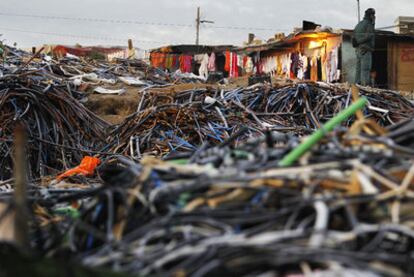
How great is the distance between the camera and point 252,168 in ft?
9.09

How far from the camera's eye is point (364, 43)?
13414 millimetres

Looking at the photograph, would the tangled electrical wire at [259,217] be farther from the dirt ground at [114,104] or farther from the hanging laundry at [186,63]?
the hanging laundry at [186,63]

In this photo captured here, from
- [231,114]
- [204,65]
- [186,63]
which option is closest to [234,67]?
[204,65]

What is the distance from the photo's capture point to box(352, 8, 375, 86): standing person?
13391 millimetres

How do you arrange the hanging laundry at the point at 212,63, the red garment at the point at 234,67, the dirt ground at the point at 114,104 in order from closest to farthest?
the dirt ground at the point at 114,104
the red garment at the point at 234,67
the hanging laundry at the point at 212,63

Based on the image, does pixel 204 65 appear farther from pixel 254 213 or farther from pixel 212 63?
pixel 254 213

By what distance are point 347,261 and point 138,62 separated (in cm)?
1610

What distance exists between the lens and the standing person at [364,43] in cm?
1339

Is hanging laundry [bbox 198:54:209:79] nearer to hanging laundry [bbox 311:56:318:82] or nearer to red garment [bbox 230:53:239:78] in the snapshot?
red garment [bbox 230:53:239:78]

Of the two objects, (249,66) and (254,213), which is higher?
(249,66)

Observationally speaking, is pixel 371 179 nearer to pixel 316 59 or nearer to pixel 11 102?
pixel 11 102

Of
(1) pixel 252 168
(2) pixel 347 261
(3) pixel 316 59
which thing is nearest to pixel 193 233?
(1) pixel 252 168

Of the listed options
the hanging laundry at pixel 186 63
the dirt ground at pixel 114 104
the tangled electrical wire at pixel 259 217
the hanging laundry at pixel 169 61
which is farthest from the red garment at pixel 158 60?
the tangled electrical wire at pixel 259 217

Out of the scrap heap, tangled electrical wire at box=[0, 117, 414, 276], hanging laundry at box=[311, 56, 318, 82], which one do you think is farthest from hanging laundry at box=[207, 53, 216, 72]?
tangled electrical wire at box=[0, 117, 414, 276]
